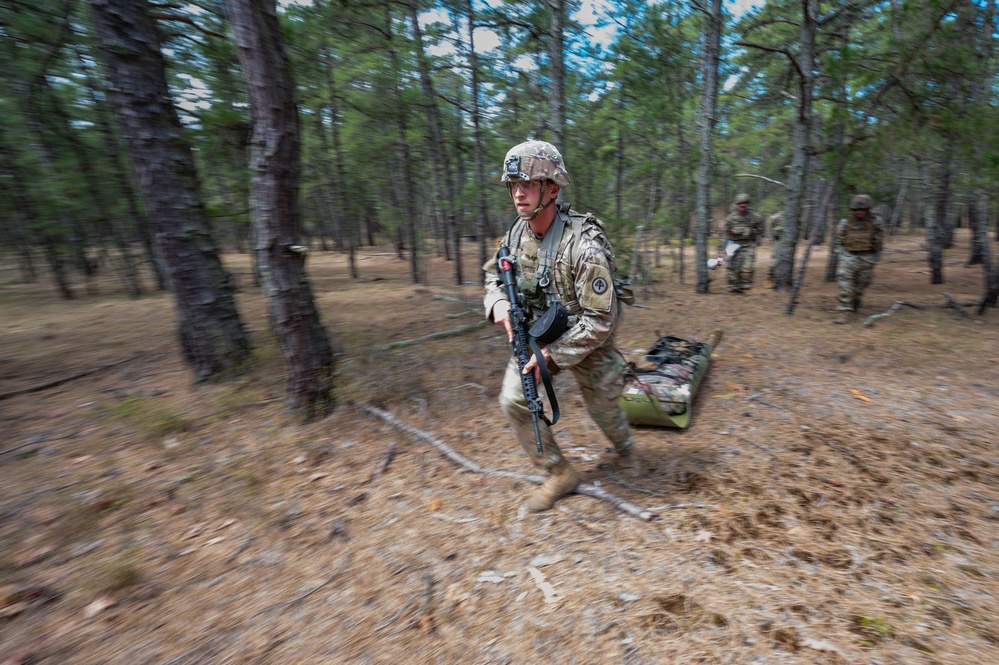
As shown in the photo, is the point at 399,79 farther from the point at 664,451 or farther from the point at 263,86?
the point at 664,451

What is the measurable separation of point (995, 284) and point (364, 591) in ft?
37.6

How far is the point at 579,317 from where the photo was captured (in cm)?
299

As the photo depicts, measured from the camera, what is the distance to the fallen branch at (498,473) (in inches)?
125

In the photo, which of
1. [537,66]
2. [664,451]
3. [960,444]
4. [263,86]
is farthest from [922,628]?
[537,66]

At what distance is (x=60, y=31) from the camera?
6.88 metres

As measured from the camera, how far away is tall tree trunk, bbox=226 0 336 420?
4059 mm

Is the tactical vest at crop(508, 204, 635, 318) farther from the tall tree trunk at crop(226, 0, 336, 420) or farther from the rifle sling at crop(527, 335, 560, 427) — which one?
the tall tree trunk at crop(226, 0, 336, 420)

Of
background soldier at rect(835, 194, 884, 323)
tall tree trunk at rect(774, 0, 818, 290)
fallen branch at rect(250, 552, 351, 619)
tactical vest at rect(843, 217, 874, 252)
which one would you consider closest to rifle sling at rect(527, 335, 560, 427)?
fallen branch at rect(250, 552, 351, 619)

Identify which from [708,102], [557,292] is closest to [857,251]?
[708,102]

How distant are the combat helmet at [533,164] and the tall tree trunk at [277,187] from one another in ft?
8.32

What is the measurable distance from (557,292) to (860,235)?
8.51 metres

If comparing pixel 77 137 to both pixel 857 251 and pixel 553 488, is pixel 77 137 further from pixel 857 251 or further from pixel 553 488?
pixel 857 251

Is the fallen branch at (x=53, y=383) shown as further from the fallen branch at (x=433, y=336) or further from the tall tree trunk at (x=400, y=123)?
the tall tree trunk at (x=400, y=123)

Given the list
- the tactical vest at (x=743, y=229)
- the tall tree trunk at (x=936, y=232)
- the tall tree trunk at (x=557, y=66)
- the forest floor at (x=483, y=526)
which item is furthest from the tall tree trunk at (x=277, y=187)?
the tall tree trunk at (x=936, y=232)
